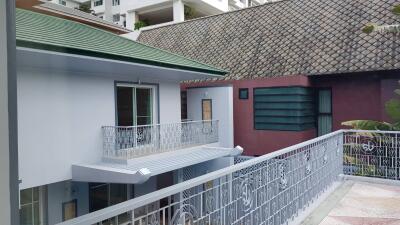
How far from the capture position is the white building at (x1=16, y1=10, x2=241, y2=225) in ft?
22.2

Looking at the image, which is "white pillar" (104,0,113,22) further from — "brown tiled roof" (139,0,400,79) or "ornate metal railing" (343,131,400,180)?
"ornate metal railing" (343,131,400,180)

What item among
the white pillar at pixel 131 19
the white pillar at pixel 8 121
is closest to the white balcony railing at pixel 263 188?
the white pillar at pixel 8 121

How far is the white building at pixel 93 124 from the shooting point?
6.78m

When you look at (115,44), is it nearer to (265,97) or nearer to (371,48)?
(265,97)

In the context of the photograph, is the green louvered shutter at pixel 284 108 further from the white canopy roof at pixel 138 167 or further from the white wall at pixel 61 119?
the white wall at pixel 61 119

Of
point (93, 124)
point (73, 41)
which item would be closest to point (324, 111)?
point (93, 124)

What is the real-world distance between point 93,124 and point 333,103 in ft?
24.7

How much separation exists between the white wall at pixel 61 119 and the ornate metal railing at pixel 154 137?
0.35m

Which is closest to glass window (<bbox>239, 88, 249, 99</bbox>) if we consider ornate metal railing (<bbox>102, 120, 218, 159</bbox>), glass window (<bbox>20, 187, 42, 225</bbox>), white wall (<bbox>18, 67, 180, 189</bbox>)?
ornate metal railing (<bbox>102, 120, 218, 159</bbox>)

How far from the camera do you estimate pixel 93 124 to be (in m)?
8.30

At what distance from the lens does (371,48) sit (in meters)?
10.4

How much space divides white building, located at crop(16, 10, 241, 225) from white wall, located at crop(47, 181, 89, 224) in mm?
24

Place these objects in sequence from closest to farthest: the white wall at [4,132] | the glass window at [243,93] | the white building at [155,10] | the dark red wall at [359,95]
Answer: the white wall at [4,132] → the dark red wall at [359,95] → the glass window at [243,93] → the white building at [155,10]

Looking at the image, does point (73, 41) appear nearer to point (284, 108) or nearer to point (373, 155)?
point (373, 155)
